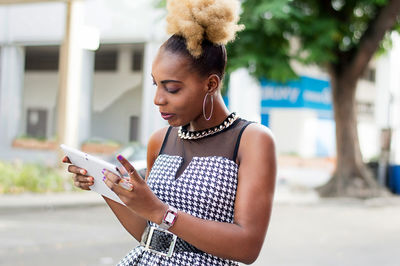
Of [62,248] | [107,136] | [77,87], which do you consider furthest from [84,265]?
[107,136]

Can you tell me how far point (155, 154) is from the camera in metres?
2.18

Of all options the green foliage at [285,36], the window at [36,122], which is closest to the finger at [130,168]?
the green foliage at [285,36]

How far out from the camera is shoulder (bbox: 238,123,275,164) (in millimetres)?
1819

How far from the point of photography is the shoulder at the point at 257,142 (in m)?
1.82

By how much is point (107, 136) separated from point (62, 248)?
9.43 metres

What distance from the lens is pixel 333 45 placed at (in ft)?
48.7

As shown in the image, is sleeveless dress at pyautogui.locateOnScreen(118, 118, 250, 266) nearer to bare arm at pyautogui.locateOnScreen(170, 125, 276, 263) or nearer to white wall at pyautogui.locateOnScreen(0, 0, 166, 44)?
bare arm at pyautogui.locateOnScreen(170, 125, 276, 263)

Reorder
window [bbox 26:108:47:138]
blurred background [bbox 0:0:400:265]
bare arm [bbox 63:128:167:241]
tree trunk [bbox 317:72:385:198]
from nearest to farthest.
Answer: bare arm [bbox 63:128:167:241], blurred background [bbox 0:0:400:265], window [bbox 26:108:47:138], tree trunk [bbox 317:72:385:198]

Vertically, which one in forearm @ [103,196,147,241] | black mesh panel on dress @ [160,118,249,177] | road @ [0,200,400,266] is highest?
black mesh panel on dress @ [160,118,249,177]

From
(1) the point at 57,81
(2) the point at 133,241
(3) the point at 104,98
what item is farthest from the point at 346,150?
(2) the point at 133,241

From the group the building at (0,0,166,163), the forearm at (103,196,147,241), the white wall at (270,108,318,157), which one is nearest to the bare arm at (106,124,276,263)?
the forearm at (103,196,147,241)

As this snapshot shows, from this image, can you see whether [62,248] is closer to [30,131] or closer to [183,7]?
[183,7]

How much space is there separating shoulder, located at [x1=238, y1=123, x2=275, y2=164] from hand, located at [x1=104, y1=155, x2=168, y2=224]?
1.11 feet

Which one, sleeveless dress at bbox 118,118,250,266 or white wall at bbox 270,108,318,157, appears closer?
sleeveless dress at bbox 118,118,250,266
